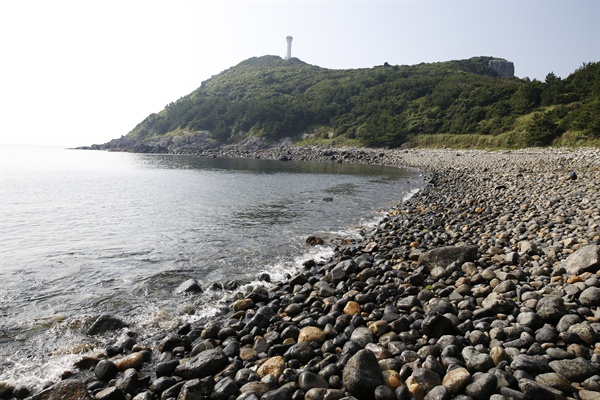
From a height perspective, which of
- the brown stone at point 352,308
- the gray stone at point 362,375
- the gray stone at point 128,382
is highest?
the gray stone at point 362,375

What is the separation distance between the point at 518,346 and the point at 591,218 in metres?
8.60

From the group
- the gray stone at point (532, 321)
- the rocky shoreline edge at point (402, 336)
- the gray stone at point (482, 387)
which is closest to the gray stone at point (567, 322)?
the rocky shoreline edge at point (402, 336)

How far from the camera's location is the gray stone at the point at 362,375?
482cm

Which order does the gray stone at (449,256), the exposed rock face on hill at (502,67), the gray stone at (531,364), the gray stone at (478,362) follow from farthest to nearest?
the exposed rock face on hill at (502,67) → the gray stone at (449,256) → the gray stone at (478,362) → the gray stone at (531,364)

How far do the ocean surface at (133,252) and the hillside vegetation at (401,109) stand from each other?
1446 inches

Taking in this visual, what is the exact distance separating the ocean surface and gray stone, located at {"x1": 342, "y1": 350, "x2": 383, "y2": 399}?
15.4ft

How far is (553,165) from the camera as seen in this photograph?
2783 centimetres

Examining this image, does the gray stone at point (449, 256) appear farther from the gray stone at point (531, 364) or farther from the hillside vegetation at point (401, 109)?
the hillside vegetation at point (401, 109)

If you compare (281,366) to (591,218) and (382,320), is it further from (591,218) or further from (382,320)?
(591,218)

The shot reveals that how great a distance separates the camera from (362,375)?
492 cm

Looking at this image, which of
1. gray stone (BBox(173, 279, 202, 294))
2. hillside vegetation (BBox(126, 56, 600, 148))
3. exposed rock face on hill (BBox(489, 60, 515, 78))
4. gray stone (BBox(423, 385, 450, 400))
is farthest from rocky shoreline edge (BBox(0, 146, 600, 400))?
exposed rock face on hill (BBox(489, 60, 515, 78))

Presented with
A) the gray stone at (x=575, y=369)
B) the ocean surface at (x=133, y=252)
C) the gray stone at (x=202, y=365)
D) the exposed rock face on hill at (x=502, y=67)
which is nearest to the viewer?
the gray stone at (x=575, y=369)

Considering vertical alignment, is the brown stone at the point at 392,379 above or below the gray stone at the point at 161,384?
above

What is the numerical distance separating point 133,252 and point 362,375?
12.1m
